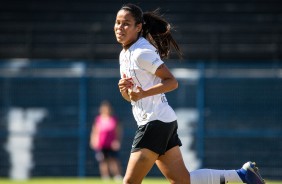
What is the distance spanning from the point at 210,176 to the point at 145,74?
3.29 feet

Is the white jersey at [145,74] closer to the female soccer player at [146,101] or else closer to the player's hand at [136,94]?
the female soccer player at [146,101]

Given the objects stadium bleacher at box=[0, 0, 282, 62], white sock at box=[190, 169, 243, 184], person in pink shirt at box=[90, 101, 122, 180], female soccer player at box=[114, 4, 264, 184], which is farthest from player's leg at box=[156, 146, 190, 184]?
stadium bleacher at box=[0, 0, 282, 62]

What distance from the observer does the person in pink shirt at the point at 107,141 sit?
15.7 m

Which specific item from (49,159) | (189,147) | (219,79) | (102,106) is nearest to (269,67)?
(219,79)

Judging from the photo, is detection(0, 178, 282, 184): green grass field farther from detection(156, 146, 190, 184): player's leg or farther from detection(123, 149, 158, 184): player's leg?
detection(123, 149, 158, 184): player's leg

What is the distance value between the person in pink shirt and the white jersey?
354 inches

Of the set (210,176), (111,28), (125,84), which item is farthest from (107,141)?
(125,84)

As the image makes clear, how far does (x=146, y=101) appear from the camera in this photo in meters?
6.55

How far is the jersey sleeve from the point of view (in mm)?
6443

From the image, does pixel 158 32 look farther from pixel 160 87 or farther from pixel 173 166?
pixel 173 166

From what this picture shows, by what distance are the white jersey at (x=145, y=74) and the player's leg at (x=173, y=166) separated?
26 cm

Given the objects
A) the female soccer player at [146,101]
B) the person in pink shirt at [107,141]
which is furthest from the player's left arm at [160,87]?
the person in pink shirt at [107,141]

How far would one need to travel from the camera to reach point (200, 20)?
17.7m

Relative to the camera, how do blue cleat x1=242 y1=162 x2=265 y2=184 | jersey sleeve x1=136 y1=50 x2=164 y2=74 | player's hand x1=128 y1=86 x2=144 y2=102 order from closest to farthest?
player's hand x1=128 y1=86 x2=144 y2=102, jersey sleeve x1=136 y1=50 x2=164 y2=74, blue cleat x1=242 y1=162 x2=265 y2=184
